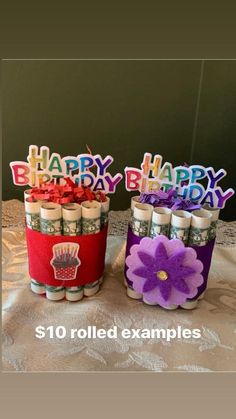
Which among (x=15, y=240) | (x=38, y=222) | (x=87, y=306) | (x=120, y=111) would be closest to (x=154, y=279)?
(x=87, y=306)

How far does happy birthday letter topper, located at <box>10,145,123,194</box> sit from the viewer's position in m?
0.86

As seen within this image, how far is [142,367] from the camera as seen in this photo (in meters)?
0.69

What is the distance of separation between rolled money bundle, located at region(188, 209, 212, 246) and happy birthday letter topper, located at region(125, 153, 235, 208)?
0.07m

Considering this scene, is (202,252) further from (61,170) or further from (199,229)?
(61,170)

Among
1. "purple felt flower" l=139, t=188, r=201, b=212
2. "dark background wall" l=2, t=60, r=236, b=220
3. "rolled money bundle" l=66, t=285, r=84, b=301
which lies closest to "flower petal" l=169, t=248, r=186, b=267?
"purple felt flower" l=139, t=188, r=201, b=212

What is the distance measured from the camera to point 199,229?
31.0 inches

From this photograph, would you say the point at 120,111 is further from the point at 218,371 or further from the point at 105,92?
the point at 218,371

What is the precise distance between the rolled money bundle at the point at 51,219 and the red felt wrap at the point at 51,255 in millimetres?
12

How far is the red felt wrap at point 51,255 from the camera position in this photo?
804 millimetres

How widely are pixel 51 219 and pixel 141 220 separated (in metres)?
0.18

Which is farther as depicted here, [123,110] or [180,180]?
[123,110]

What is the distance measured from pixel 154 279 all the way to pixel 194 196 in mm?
205

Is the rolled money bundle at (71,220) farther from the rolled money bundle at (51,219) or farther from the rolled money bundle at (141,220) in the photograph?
the rolled money bundle at (141,220)

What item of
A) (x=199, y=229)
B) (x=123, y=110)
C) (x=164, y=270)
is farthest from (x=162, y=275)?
(x=123, y=110)
